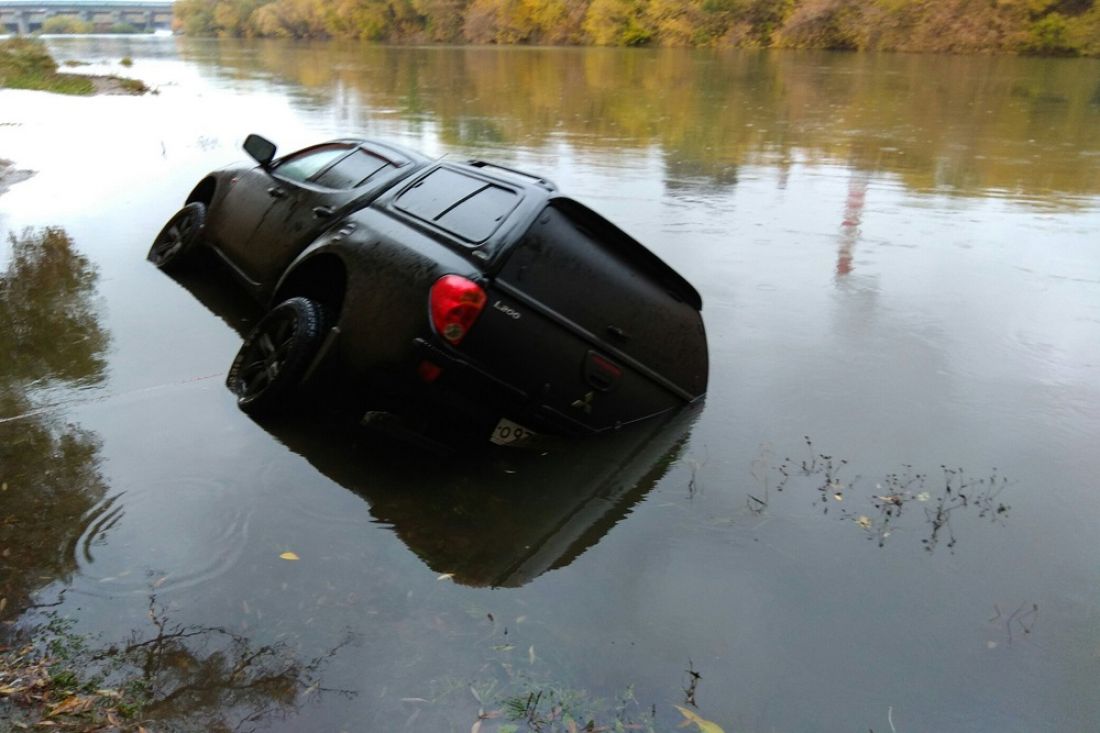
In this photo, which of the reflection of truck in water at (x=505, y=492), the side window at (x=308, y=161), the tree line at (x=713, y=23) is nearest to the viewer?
the reflection of truck in water at (x=505, y=492)

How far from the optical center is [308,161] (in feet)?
23.5

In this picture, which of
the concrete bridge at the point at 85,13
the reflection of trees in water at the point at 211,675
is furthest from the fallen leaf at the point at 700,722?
the concrete bridge at the point at 85,13

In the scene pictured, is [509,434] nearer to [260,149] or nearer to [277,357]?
[277,357]

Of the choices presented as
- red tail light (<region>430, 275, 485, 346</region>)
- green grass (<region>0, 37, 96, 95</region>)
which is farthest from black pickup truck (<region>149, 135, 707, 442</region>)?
green grass (<region>0, 37, 96, 95</region>)

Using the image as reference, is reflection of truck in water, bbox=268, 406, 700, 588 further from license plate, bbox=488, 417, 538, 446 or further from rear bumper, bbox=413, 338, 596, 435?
rear bumper, bbox=413, 338, 596, 435

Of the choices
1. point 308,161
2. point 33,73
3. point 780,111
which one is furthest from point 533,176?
point 33,73

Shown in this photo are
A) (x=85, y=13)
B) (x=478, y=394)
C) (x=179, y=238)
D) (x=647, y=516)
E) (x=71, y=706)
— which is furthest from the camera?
(x=85, y=13)

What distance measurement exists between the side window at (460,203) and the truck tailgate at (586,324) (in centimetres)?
30

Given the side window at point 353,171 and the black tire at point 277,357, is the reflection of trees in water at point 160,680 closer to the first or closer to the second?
the black tire at point 277,357

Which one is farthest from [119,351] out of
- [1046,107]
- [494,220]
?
[1046,107]

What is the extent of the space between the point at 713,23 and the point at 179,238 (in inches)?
2299

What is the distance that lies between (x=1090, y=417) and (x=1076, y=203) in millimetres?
6943

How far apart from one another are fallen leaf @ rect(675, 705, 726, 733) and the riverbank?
28.2 metres

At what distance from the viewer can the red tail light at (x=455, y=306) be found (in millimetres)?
4664
